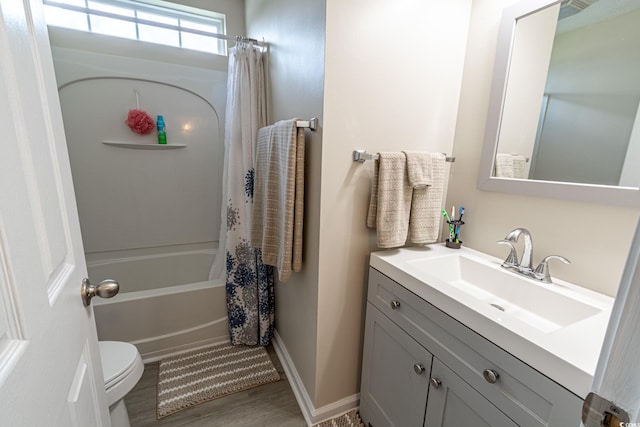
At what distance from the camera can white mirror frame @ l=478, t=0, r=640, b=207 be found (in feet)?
2.98

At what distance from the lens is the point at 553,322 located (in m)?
0.97

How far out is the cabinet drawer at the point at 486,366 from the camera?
630 mm

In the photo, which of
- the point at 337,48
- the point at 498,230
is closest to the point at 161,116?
the point at 337,48

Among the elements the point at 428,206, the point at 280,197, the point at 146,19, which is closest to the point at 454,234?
the point at 428,206

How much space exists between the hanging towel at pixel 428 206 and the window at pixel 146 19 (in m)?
1.73

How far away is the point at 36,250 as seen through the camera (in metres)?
0.43

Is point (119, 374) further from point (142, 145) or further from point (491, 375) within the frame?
point (142, 145)

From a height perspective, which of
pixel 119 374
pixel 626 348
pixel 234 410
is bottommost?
pixel 234 410

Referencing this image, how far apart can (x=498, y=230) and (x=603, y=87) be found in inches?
24.6

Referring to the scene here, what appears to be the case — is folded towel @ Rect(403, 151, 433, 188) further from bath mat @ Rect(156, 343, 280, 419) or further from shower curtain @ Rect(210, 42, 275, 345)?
bath mat @ Rect(156, 343, 280, 419)

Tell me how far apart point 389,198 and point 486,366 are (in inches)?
26.6

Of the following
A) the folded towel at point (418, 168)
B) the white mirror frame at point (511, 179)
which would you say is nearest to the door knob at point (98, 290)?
the folded towel at point (418, 168)

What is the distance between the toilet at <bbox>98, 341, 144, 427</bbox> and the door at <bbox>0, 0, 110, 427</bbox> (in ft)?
1.95

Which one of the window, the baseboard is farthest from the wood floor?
the window
